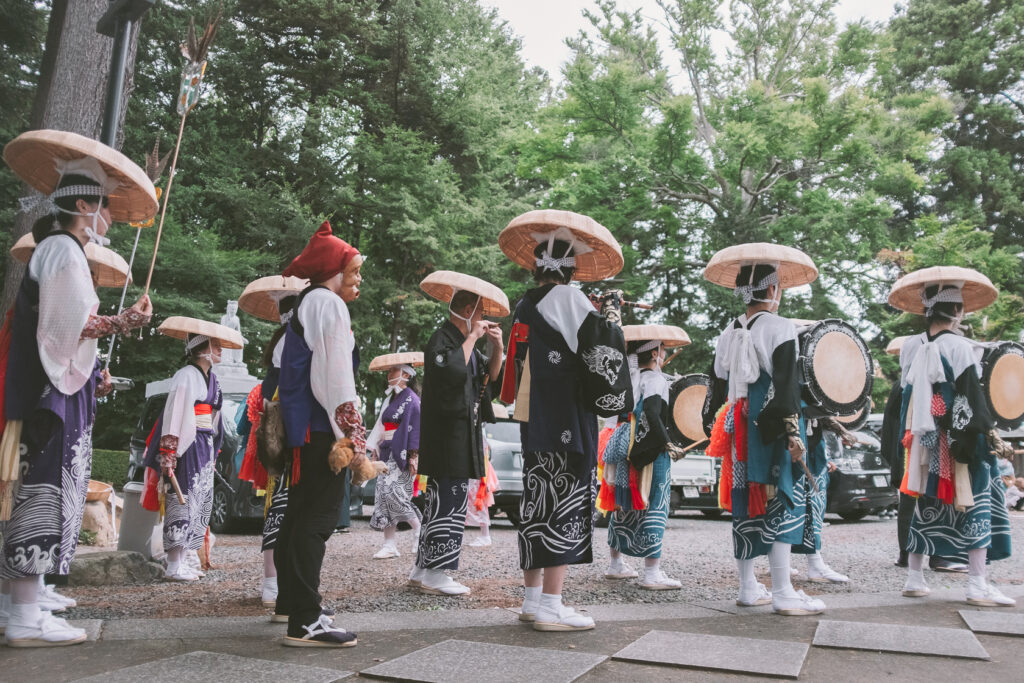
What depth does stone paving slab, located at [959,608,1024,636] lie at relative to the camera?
4.53 metres

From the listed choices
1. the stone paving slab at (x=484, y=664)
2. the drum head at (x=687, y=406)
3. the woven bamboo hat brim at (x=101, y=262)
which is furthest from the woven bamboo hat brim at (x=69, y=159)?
the drum head at (x=687, y=406)

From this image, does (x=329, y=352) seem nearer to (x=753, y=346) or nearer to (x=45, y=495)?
(x=45, y=495)

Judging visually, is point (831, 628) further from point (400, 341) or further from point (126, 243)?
point (400, 341)

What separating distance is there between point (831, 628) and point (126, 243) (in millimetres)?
16793

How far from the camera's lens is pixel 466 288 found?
19.1ft

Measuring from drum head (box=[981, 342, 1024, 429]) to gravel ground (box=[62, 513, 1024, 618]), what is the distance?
142 centimetres

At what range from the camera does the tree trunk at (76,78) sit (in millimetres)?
8055

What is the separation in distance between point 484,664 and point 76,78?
7.14 meters

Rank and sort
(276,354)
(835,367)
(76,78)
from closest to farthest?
(276,354)
(835,367)
(76,78)

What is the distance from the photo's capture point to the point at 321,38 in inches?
961

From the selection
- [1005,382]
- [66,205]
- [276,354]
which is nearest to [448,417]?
[276,354]

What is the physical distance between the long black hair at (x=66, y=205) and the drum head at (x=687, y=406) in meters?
5.09

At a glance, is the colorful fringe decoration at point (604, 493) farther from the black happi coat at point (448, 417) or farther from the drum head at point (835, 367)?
the drum head at point (835, 367)

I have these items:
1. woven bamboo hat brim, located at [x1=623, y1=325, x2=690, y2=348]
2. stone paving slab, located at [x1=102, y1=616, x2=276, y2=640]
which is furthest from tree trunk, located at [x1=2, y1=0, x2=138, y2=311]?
woven bamboo hat brim, located at [x1=623, y1=325, x2=690, y2=348]
